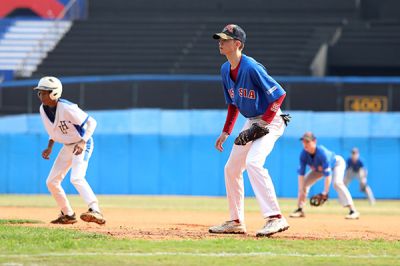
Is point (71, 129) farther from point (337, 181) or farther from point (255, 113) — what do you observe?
point (337, 181)

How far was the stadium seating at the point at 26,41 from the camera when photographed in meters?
34.1

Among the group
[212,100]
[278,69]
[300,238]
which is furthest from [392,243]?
[278,69]

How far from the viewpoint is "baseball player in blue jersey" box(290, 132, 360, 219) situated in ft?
56.5

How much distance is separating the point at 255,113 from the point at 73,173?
2.92 metres

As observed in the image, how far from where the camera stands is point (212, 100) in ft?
92.5

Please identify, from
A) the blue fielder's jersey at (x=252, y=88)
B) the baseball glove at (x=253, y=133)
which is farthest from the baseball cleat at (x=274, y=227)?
the blue fielder's jersey at (x=252, y=88)

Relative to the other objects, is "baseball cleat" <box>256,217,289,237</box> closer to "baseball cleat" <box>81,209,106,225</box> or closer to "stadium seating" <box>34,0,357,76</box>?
"baseball cleat" <box>81,209,106,225</box>

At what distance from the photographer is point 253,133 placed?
34.8 ft

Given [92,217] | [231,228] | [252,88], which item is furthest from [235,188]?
[92,217]

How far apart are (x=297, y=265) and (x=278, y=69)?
23788 millimetres

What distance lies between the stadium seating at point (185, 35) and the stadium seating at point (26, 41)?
470 millimetres

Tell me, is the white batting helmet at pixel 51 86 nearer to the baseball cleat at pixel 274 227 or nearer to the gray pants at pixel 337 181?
the baseball cleat at pixel 274 227

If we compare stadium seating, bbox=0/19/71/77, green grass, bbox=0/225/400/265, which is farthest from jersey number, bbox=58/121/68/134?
stadium seating, bbox=0/19/71/77

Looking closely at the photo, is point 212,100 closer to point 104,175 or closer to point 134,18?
point 104,175
